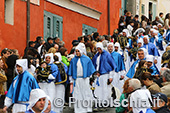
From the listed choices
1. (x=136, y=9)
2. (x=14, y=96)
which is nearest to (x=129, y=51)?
(x=14, y=96)

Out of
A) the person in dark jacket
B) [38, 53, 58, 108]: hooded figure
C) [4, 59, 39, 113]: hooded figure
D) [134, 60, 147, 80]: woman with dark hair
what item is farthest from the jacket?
the person in dark jacket

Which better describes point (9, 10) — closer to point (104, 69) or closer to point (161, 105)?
point (104, 69)

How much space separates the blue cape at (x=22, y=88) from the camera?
1316 centimetres

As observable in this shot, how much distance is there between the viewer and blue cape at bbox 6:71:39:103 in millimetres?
13156

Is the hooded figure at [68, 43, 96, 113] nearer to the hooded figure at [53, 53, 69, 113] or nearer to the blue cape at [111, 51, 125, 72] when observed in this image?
the hooded figure at [53, 53, 69, 113]

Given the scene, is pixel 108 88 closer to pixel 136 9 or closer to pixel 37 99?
pixel 37 99

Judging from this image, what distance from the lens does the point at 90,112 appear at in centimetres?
1723

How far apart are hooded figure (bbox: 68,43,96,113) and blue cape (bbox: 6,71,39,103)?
12.3ft

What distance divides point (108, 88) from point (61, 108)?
2.03m

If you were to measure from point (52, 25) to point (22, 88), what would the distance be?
515 inches

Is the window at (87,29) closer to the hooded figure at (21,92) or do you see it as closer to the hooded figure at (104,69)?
the hooded figure at (104,69)

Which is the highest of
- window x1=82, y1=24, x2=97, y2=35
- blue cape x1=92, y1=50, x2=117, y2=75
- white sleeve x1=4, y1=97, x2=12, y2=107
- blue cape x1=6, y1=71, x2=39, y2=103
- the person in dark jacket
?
window x1=82, y1=24, x2=97, y2=35

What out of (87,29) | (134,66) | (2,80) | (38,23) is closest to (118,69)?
(134,66)

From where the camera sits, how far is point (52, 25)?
2611 centimetres
